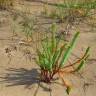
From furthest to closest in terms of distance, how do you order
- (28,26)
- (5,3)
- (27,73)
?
(5,3), (28,26), (27,73)

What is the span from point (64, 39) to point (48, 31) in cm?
23

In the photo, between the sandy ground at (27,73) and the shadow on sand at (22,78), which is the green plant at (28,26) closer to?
the sandy ground at (27,73)

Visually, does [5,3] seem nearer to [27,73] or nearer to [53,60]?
[27,73]

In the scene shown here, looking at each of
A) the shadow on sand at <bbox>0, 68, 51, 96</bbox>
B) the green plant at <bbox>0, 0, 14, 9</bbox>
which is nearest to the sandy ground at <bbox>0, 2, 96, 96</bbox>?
the shadow on sand at <bbox>0, 68, 51, 96</bbox>

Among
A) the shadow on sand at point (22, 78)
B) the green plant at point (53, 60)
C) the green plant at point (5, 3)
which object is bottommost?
the shadow on sand at point (22, 78)

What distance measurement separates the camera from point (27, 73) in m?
2.95

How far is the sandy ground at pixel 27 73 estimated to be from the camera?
2.75 metres

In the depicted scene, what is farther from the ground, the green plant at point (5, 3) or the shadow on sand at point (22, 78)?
the green plant at point (5, 3)

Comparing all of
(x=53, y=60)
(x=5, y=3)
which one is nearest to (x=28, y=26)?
(x=5, y=3)

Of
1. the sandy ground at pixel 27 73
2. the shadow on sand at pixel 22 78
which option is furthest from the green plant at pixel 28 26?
the shadow on sand at pixel 22 78

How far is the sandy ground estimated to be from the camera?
2754 mm

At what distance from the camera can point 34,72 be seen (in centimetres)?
297

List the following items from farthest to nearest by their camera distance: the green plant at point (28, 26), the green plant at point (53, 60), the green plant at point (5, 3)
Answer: the green plant at point (5, 3), the green plant at point (28, 26), the green plant at point (53, 60)

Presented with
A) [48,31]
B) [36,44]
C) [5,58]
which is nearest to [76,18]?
[48,31]
